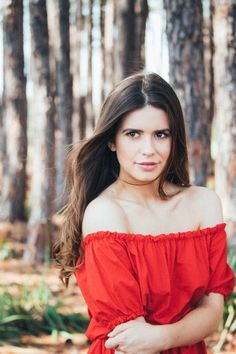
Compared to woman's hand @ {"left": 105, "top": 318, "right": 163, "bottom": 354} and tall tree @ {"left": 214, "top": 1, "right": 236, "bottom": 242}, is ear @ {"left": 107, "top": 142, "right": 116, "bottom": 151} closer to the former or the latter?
woman's hand @ {"left": 105, "top": 318, "right": 163, "bottom": 354}

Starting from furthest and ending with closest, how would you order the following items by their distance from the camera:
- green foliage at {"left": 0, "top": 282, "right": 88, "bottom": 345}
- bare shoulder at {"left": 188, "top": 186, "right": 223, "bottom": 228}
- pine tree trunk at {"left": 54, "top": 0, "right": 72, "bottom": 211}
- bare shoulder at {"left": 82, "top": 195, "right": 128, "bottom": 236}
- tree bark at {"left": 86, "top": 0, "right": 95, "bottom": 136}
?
tree bark at {"left": 86, "top": 0, "right": 95, "bottom": 136}, pine tree trunk at {"left": 54, "top": 0, "right": 72, "bottom": 211}, green foliage at {"left": 0, "top": 282, "right": 88, "bottom": 345}, bare shoulder at {"left": 188, "top": 186, "right": 223, "bottom": 228}, bare shoulder at {"left": 82, "top": 195, "right": 128, "bottom": 236}

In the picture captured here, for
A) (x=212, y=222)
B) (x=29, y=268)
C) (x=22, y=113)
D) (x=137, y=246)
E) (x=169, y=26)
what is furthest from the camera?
(x=22, y=113)

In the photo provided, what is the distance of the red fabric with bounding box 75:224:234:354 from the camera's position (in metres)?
1.82

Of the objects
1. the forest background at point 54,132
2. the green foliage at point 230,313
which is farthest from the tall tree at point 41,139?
the green foliage at point 230,313

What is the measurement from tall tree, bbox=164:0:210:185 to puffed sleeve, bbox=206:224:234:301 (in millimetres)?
3163

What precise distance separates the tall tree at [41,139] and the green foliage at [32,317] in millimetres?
2360

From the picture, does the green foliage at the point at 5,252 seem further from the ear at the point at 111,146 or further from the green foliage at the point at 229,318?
the ear at the point at 111,146

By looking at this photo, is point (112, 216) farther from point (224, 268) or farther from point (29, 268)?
point (29, 268)

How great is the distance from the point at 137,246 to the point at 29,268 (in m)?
5.79

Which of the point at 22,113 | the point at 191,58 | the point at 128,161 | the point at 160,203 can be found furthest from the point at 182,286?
the point at 22,113

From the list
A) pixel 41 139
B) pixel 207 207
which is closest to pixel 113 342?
pixel 207 207

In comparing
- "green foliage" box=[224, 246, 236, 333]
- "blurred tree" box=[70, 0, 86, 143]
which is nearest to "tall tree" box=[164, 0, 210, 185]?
"green foliage" box=[224, 246, 236, 333]

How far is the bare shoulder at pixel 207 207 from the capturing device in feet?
6.66

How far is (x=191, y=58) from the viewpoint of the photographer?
5035 millimetres
